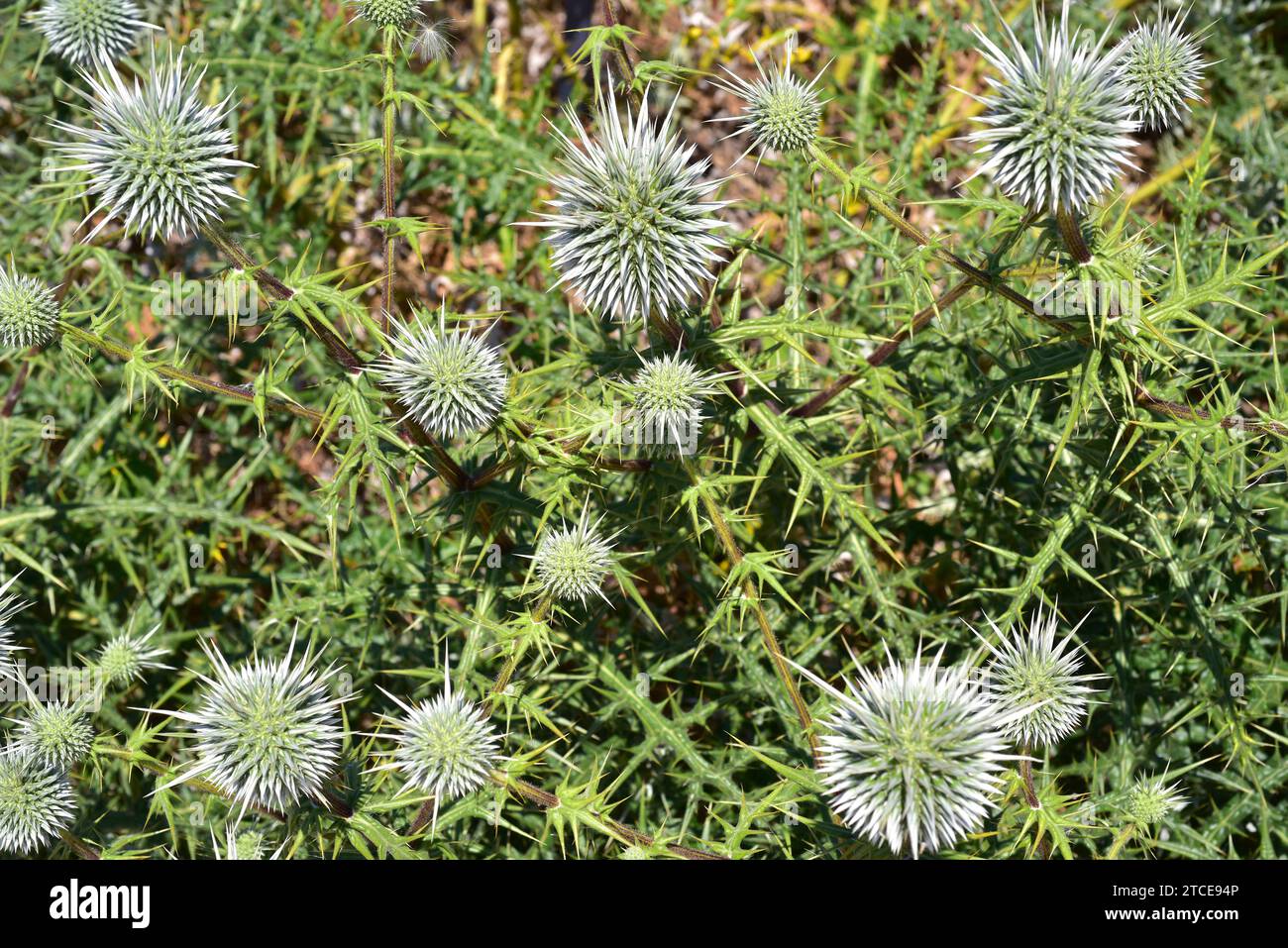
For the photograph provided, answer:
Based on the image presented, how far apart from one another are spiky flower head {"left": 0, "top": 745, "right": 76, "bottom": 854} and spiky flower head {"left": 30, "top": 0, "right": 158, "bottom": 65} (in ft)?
7.31

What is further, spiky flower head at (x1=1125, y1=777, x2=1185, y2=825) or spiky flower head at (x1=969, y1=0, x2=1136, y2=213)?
spiky flower head at (x1=1125, y1=777, x2=1185, y2=825)

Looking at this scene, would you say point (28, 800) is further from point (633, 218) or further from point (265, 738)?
point (633, 218)

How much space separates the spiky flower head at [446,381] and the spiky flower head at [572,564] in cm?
38

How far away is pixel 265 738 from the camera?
2.51m

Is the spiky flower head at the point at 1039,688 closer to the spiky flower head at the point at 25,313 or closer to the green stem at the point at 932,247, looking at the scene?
the green stem at the point at 932,247

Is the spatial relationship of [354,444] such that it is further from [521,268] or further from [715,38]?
[715,38]

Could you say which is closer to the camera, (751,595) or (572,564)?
(572,564)

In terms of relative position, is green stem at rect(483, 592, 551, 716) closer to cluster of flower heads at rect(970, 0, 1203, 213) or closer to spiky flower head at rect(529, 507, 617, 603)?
spiky flower head at rect(529, 507, 617, 603)

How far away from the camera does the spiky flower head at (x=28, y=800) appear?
108 inches

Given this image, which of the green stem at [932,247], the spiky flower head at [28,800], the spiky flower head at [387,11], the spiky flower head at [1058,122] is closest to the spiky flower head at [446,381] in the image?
the spiky flower head at [387,11]

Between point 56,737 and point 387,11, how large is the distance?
2.28m

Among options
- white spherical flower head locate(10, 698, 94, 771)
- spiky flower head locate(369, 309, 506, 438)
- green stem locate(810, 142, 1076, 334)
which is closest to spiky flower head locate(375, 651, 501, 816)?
spiky flower head locate(369, 309, 506, 438)

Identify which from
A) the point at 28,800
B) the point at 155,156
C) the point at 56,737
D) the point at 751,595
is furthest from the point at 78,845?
the point at 751,595

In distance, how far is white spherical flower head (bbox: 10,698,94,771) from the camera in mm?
2816
